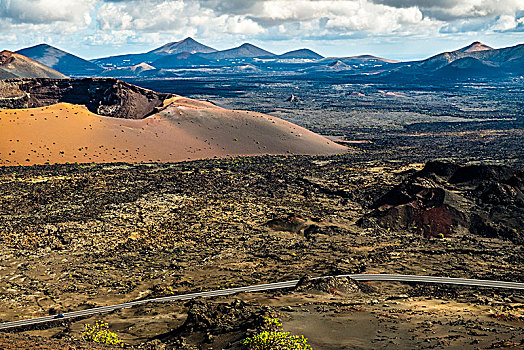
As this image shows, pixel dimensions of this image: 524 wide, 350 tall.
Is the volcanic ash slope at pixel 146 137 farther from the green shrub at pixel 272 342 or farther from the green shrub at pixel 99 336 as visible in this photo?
the green shrub at pixel 272 342

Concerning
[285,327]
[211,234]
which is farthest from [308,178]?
[285,327]

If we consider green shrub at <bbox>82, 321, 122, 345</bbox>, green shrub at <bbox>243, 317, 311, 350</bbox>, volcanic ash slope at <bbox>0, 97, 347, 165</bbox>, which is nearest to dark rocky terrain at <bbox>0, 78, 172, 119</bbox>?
volcanic ash slope at <bbox>0, 97, 347, 165</bbox>

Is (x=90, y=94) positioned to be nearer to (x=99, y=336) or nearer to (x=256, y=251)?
(x=256, y=251)

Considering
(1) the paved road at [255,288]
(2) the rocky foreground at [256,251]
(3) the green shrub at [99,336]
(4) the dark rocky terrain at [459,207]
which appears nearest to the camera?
(3) the green shrub at [99,336]

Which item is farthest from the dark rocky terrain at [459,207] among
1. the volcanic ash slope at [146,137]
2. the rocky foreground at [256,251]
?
the volcanic ash slope at [146,137]

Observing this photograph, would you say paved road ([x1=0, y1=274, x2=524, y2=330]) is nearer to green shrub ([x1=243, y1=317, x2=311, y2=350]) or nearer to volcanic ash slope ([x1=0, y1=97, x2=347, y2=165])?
green shrub ([x1=243, y1=317, x2=311, y2=350])

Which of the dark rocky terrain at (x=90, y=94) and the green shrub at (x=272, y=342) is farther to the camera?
the dark rocky terrain at (x=90, y=94)

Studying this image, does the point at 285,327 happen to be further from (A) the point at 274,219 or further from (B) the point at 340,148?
(B) the point at 340,148
